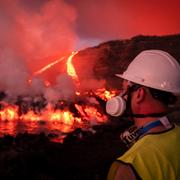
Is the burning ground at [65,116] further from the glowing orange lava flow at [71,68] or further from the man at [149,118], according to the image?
the man at [149,118]

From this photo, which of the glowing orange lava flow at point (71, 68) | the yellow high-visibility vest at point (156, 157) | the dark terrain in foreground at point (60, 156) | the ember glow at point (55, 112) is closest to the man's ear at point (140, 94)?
the yellow high-visibility vest at point (156, 157)

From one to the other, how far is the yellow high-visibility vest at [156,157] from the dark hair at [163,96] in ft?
0.98

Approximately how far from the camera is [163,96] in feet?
10.2

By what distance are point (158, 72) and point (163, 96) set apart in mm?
189

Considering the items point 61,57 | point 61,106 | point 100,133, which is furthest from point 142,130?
point 61,57

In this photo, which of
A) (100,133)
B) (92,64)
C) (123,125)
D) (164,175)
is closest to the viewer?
(164,175)

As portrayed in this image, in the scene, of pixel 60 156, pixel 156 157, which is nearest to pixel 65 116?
pixel 60 156

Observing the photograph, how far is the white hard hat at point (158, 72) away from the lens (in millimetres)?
3084

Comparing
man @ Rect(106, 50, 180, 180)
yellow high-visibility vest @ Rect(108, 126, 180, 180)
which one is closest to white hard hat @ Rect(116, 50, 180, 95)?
man @ Rect(106, 50, 180, 180)

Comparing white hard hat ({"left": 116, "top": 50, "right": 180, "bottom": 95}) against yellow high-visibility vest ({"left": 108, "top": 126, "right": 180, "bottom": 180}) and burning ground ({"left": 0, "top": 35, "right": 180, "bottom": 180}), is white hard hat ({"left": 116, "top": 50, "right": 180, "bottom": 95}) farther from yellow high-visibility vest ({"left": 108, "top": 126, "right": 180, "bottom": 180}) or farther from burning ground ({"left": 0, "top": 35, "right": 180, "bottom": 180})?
burning ground ({"left": 0, "top": 35, "right": 180, "bottom": 180})

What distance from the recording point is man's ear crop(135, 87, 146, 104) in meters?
2.96

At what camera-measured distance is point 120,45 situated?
81.0 m

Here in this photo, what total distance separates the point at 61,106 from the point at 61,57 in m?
40.9

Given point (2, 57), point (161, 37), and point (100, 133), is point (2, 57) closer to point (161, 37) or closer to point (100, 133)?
point (100, 133)
